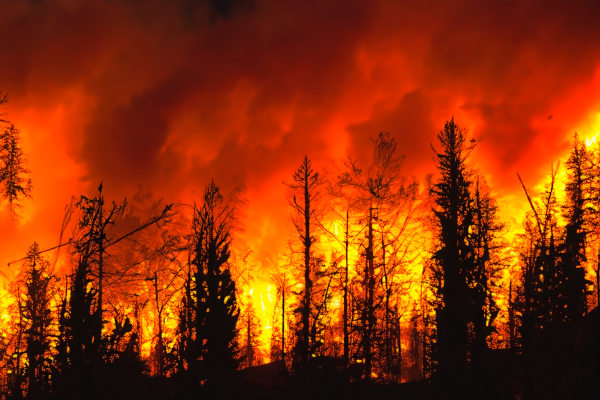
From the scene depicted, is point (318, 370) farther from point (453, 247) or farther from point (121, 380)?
point (453, 247)

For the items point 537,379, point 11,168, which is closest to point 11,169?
point 11,168

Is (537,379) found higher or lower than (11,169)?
lower

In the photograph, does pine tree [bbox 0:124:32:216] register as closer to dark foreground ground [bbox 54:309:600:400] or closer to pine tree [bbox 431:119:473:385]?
dark foreground ground [bbox 54:309:600:400]

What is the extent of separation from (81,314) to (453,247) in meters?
13.4

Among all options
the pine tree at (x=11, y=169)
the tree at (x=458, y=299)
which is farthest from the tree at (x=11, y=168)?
the tree at (x=458, y=299)

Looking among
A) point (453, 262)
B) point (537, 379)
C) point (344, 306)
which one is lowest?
point (537, 379)

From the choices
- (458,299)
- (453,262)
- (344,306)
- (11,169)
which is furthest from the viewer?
(344,306)

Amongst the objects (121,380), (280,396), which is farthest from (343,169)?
(121,380)

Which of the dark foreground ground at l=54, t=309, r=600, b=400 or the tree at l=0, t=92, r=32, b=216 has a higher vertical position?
the tree at l=0, t=92, r=32, b=216

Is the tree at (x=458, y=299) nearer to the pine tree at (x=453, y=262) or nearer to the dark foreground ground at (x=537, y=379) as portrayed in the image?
the pine tree at (x=453, y=262)

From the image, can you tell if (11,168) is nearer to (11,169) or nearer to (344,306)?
(11,169)

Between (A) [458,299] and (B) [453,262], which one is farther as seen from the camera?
(B) [453,262]

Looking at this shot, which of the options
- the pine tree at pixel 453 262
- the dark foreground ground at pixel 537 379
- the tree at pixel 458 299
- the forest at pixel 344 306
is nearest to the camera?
the forest at pixel 344 306

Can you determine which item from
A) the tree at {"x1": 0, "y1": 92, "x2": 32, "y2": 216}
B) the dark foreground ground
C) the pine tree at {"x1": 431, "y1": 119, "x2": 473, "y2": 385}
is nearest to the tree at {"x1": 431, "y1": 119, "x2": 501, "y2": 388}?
the pine tree at {"x1": 431, "y1": 119, "x2": 473, "y2": 385}
